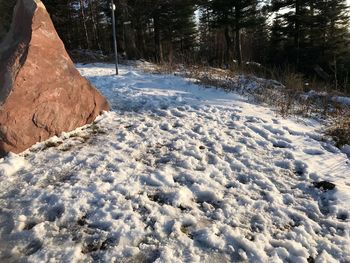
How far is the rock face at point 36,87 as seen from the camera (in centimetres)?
495

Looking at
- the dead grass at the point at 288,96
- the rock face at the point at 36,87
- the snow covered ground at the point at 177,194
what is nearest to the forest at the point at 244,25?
the dead grass at the point at 288,96

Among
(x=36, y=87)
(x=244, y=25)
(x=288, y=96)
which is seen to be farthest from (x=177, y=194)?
(x=244, y=25)

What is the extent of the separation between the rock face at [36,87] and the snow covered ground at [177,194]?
0.74 feet

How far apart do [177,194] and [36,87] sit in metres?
2.78

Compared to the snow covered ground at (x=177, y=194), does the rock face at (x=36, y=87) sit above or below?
above

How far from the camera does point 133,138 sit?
560 centimetres

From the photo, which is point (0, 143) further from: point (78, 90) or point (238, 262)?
point (238, 262)

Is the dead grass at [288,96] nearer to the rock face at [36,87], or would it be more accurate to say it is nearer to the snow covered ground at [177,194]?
the snow covered ground at [177,194]

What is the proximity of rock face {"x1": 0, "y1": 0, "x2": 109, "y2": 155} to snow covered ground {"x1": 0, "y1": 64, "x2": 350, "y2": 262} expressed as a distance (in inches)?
8.9

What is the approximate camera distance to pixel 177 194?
406 cm

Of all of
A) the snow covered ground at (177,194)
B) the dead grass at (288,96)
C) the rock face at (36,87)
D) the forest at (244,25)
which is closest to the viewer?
the snow covered ground at (177,194)

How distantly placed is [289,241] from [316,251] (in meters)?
0.25

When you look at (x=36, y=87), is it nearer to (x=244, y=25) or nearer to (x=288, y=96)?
(x=288, y=96)

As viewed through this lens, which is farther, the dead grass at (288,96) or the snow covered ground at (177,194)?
the dead grass at (288,96)
